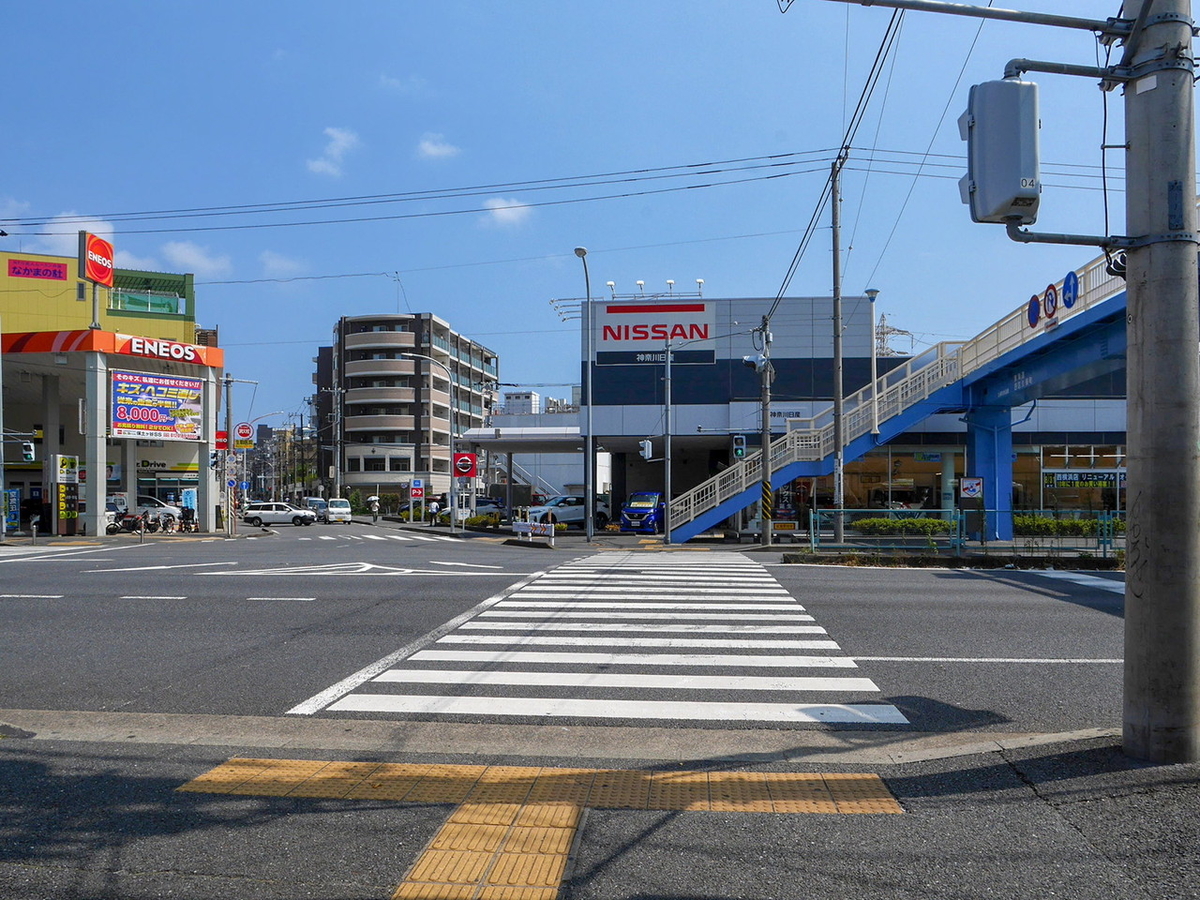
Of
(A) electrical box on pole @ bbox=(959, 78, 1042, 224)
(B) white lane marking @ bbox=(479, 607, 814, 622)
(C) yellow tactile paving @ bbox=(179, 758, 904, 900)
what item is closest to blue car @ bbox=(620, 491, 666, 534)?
(B) white lane marking @ bbox=(479, 607, 814, 622)

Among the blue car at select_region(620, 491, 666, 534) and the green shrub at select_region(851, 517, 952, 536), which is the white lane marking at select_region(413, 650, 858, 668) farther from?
the blue car at select_region(620, 491, 666, 534)

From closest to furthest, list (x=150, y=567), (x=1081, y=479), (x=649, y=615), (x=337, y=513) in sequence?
(x=649, y=615) → (x=150, y=567) → (x=1081, y=479) → (x=337, y=513)

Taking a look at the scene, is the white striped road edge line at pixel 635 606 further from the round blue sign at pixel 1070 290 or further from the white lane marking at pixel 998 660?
the round blue sign at pixel 1070 290

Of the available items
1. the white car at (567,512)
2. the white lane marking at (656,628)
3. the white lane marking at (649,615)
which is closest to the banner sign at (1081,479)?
the white car at (567,512)

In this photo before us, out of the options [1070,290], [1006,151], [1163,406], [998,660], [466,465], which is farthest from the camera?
[466,465]

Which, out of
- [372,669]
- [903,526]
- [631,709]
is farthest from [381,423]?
[631,709]

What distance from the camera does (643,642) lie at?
1034cm

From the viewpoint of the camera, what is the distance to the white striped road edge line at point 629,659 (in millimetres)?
9180

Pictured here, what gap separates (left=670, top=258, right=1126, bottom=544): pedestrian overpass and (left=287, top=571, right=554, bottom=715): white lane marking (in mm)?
15505

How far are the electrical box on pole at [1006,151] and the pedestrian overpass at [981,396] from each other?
18.3m

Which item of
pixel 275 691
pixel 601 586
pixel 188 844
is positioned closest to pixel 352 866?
pixel 188 844

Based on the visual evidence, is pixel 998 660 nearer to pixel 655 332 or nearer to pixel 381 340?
pixel 655 332

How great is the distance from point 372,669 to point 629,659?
268cm

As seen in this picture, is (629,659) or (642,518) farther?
(642,518)
